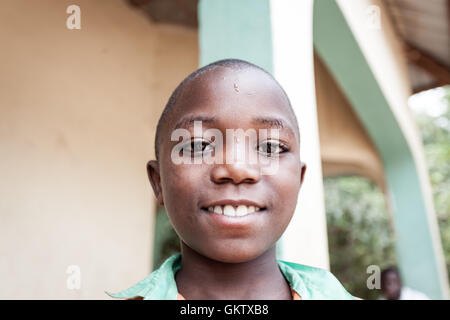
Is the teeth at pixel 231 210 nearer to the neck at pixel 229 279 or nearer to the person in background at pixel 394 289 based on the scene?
the neck at pixel 229 279

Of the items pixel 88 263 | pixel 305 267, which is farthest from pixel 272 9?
pixel 88 263

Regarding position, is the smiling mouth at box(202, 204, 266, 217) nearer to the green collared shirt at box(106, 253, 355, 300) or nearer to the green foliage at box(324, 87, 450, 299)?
the green collared shirt at box(106, 253, 355, 300)

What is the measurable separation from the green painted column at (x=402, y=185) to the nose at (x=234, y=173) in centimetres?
221

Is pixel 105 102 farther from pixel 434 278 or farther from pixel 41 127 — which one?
pixel 434 278

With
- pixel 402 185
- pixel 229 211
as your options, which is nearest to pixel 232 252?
pixel 229 211

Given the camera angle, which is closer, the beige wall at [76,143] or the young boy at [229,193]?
the young boy at [229,193]

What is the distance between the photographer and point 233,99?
1045 millimetres

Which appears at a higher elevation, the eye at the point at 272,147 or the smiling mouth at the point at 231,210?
the eye at the point at 272,147

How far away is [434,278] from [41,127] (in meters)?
3.69

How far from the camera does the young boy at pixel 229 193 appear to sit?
3.17ft

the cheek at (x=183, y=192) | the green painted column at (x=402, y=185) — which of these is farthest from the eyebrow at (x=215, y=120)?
the green painted column at (x=402, y=185)

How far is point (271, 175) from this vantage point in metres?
1.03

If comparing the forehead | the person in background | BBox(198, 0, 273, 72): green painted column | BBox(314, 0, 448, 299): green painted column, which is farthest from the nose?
the person in background

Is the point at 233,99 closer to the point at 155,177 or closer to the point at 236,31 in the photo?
the point at 155,177
